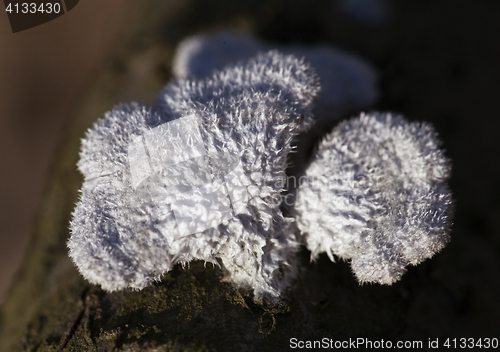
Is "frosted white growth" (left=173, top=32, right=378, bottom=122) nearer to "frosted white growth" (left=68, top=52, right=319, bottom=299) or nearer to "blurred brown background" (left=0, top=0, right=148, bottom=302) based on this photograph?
"frosted white growth" (left=68, top=52, right=319, bottom=299)

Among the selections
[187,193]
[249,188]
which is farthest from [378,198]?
[187,193]

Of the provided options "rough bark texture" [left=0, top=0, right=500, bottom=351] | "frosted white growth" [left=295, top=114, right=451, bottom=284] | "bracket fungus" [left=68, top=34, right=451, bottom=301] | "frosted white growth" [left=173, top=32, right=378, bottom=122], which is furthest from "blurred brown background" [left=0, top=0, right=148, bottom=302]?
"frosted white growth" [left=295, top=114, right=451, bottom=284]

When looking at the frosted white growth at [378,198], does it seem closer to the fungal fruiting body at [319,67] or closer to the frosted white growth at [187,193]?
the frosted white growth at [187,193]

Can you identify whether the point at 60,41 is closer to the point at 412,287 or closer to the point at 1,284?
the point at 1,284

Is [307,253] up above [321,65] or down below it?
below

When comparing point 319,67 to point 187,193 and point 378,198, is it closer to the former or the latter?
point 378,198

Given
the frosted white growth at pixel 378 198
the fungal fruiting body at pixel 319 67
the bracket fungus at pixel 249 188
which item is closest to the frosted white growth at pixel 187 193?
the bracket fungus at pixel 249 188

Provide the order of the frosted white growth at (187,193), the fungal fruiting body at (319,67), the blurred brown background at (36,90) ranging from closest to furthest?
the frosted white growth at (187,193) → the fungal fruiting body at (319,67) → the blurred brown background at (36,90)
